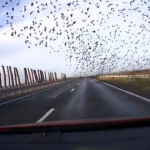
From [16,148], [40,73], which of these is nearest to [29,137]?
[16,148]

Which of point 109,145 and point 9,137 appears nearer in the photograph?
point 109,145

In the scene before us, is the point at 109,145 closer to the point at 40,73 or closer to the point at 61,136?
the point at 61,136

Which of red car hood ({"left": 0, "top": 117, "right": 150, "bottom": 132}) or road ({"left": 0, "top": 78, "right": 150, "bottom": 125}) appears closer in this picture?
red car hood ({"left": 0, "top": 117, "right": 150, "bottom": 132})

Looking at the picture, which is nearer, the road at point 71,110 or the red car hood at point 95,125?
the red car hood at point 95,125

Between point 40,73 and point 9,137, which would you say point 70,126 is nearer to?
point 9,137

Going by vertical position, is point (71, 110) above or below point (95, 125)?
below

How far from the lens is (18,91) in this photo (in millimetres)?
31812

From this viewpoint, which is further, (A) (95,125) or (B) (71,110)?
(B) (71,110)

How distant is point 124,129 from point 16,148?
1.36 m

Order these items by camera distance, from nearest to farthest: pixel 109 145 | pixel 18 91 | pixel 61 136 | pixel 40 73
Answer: pixel 109 145, pixel 61 136, pixel 18 91, pixel 40 73

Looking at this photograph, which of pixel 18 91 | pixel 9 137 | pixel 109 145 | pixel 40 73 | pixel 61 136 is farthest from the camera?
pixel 40 73

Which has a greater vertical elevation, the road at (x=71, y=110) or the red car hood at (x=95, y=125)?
the red car hood at (x=95, y=125)

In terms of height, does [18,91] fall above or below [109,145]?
below

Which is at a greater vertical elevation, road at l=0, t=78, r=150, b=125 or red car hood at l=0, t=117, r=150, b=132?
red car hood at l=0, t=117, r=150, b=132
